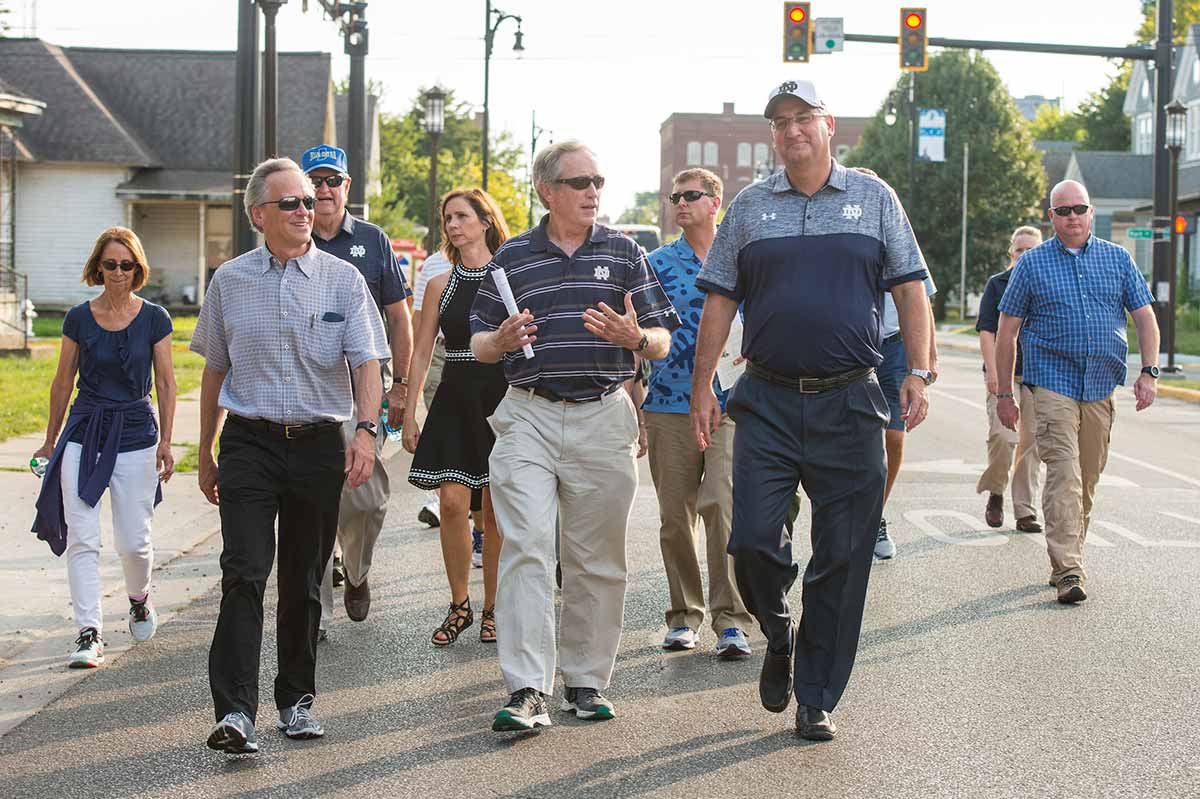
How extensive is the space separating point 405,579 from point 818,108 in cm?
418

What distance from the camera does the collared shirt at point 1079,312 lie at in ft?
28.8

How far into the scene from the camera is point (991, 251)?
226 feet

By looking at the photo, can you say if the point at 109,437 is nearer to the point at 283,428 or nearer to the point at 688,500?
the point at 283,428

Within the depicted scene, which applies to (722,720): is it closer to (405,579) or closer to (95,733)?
(95,733)

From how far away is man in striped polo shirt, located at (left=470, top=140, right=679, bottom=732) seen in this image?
5.97 metres

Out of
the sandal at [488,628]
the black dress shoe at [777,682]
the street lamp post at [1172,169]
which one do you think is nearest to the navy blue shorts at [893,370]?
the sandal at [488,628]

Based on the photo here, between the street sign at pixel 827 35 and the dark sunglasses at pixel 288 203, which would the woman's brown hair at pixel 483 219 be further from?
the street sign at pixel 827 35

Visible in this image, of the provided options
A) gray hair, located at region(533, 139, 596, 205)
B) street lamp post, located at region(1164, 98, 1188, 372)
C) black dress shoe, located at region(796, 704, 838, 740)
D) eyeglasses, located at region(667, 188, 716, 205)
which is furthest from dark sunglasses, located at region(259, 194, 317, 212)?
street lamp post, located at region(1164, 98, 1188, 372)

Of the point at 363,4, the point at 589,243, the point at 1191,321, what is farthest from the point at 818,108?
the point at 1191,321

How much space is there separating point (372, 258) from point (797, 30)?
18.2m

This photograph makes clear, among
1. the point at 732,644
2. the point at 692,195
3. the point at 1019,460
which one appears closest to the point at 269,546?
the point at 732,644

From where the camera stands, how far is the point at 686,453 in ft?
24.3

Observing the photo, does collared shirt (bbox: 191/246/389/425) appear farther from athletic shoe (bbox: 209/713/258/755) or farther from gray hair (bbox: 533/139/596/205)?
athletic shoe (bbox: 209/713/258/755)

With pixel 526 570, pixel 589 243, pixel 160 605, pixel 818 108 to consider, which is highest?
pixel 818 108
